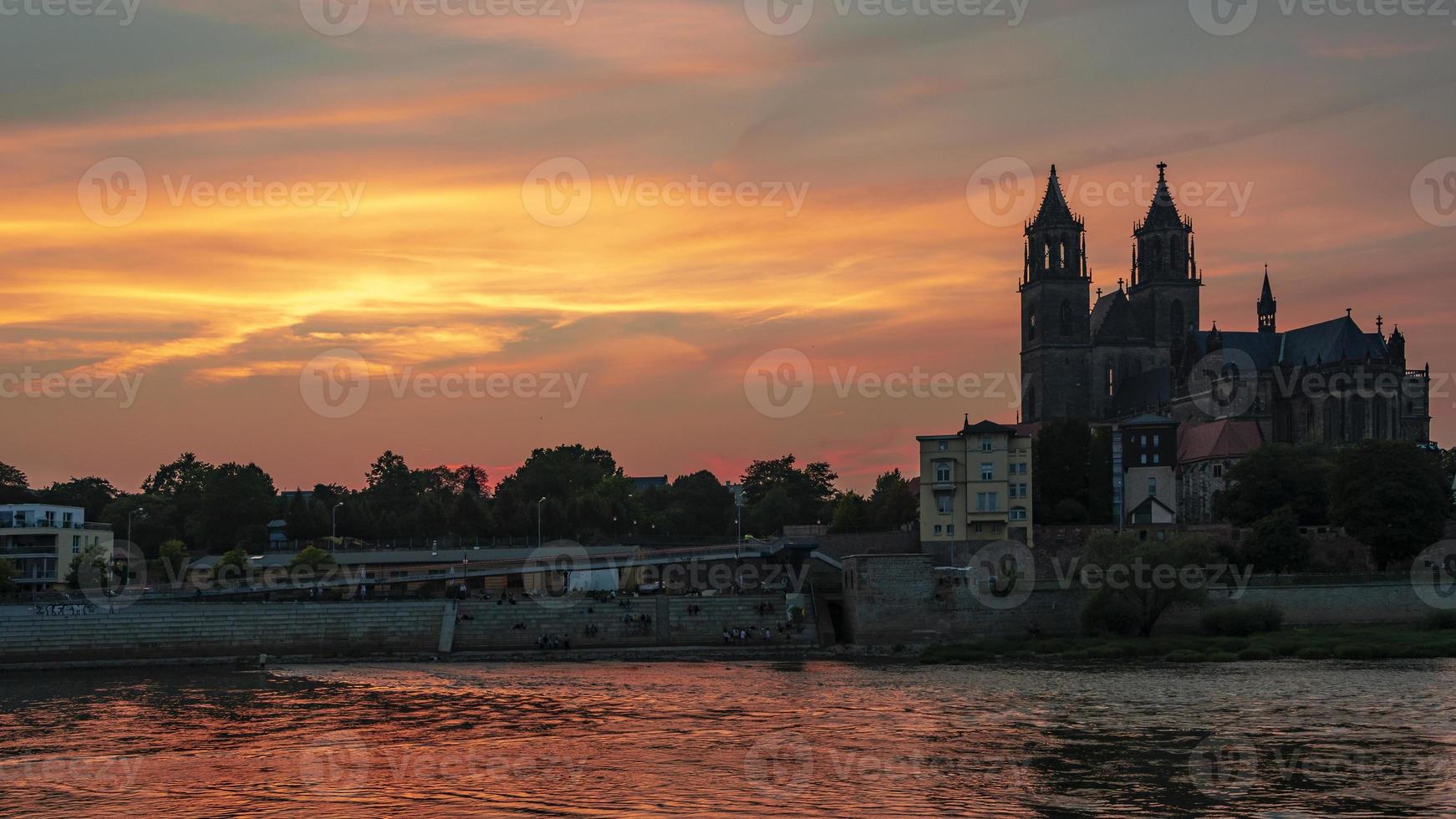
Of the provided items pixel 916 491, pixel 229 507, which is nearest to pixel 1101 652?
pixel 916 491

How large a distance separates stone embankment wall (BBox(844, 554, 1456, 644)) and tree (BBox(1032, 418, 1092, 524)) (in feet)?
112

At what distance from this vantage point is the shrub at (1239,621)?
88.2 metres

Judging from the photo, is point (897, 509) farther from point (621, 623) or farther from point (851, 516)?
point (621, 623)

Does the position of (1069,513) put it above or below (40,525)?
above

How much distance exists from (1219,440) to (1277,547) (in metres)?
33.3

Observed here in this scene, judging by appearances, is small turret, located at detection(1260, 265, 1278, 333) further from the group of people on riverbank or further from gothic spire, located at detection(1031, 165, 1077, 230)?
the group of people on riverbank

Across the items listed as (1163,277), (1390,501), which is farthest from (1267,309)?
(1390,501)

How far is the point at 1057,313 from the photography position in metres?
178

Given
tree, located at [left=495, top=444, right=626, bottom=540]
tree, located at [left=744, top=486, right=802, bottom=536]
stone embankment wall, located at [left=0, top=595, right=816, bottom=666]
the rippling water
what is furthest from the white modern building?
tree, located at [left=744, top=486, right=802, bottom=536]

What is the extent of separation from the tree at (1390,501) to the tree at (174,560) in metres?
87.9

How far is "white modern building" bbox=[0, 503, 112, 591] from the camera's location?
432 ft

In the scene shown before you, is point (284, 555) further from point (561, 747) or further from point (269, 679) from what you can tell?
point (561, 747)

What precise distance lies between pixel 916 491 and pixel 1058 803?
112m

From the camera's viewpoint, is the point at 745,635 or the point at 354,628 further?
the point at 745,635
